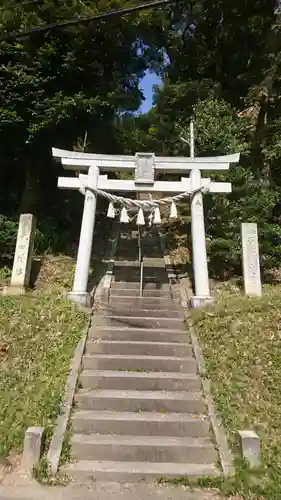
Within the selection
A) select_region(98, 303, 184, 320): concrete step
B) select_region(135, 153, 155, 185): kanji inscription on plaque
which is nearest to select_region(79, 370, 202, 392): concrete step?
select_region(98, 303, 184, 320): concrete step

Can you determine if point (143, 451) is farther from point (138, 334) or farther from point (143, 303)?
point (143, 303)

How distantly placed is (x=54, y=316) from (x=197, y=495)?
4.19 m

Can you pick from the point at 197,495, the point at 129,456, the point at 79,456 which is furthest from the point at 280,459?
the point at 79,456

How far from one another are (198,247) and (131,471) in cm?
540

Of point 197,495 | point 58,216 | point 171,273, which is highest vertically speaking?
point 58,216

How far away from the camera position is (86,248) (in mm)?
9094

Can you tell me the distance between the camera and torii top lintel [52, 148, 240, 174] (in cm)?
951

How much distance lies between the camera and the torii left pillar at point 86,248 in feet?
28.3

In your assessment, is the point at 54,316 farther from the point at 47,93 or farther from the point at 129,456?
the point at 47,93

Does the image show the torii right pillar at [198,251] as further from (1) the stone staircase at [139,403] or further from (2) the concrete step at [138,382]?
(2) the concrete step at [138,382]

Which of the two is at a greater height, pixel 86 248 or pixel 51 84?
pixel 51 84

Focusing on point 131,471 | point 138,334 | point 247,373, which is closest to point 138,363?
point 138,334

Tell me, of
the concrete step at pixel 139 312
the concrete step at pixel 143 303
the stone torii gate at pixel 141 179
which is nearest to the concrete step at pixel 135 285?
the concrete step at pixel 143 303

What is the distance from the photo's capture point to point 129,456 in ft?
16.6
